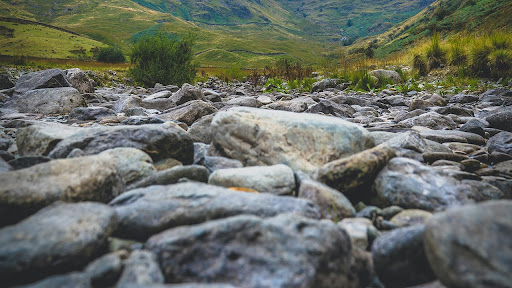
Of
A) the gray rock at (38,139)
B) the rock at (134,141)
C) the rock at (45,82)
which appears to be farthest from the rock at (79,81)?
the rock at (134,141)

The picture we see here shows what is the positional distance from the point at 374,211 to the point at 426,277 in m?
0.65

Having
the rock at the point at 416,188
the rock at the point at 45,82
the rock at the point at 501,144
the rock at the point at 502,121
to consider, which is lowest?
the rock at the point at 45,82

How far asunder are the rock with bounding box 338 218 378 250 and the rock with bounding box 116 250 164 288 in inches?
43.2

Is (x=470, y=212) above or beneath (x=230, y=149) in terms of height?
above

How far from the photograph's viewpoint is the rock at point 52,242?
3.91ft

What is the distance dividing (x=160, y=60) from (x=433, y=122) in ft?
38.9

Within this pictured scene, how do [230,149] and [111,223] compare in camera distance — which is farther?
[230,149]

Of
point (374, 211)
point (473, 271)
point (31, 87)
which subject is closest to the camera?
point (473, 271)

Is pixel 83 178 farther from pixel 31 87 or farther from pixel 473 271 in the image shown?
pixel 31 87

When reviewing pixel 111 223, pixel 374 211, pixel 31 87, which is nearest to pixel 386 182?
pixel 374 211

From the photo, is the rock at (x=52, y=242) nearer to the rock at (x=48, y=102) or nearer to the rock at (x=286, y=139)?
the rock at (x=286, y=139)

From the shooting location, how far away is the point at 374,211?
2018 mm

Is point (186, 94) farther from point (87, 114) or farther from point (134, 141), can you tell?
point (134, 141)

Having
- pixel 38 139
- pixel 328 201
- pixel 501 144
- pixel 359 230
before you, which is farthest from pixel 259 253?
pixel 501 144
